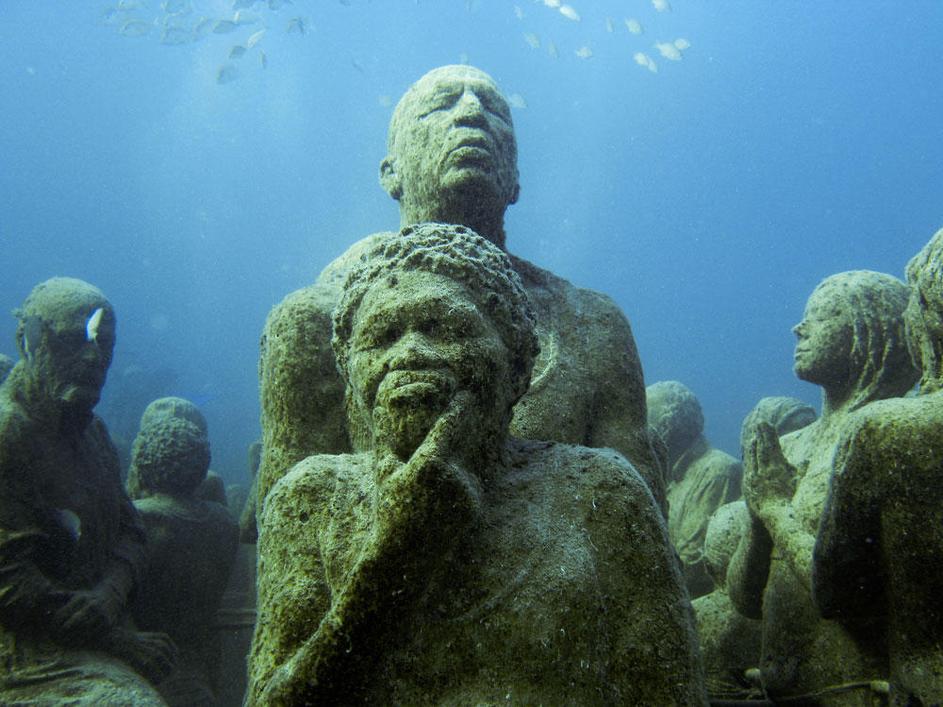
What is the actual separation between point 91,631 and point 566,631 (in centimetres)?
365

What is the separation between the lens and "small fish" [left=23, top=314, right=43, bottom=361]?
5141 mm

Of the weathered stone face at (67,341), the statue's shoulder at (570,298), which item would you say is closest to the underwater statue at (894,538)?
the statue's shoulder at (570,298)

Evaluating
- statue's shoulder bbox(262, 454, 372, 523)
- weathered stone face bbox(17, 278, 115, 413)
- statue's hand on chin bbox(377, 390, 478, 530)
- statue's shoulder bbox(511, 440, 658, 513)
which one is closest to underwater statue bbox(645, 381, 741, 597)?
statue's shoulder bbox(511, 440, 658, 513)

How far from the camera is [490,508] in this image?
2021 millimetres

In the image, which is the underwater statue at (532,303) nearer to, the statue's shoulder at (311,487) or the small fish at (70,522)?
the statue's shoulder at (311,487)

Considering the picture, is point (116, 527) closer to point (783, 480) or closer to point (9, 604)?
point (9, 604)

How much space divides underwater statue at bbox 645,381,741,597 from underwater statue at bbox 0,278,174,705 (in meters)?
4.53

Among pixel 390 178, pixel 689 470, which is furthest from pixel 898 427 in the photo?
pixel 689 470

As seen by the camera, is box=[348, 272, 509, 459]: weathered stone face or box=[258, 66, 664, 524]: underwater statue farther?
box=[258, 66, 664, 524]: underwater statue

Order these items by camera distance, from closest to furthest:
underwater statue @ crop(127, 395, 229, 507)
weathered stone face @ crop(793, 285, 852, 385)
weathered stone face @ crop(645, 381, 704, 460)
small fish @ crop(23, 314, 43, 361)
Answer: weathered stone face @ crop(793, 285, 852, 385)
small fish @ crop(23, 314, 43, 361)
underwater statue @ crop(127, 395, 229, 507)
weathered stone face @ crop(645, 381, 704, 460)

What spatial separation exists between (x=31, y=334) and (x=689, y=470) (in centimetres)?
660

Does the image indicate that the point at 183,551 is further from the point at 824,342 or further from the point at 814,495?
the point at 824,342

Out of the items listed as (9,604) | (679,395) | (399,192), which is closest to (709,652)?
(399,192)

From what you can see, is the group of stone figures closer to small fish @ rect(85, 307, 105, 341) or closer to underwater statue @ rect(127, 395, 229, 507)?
small fish @ rect(85, 307, 105, 341)
